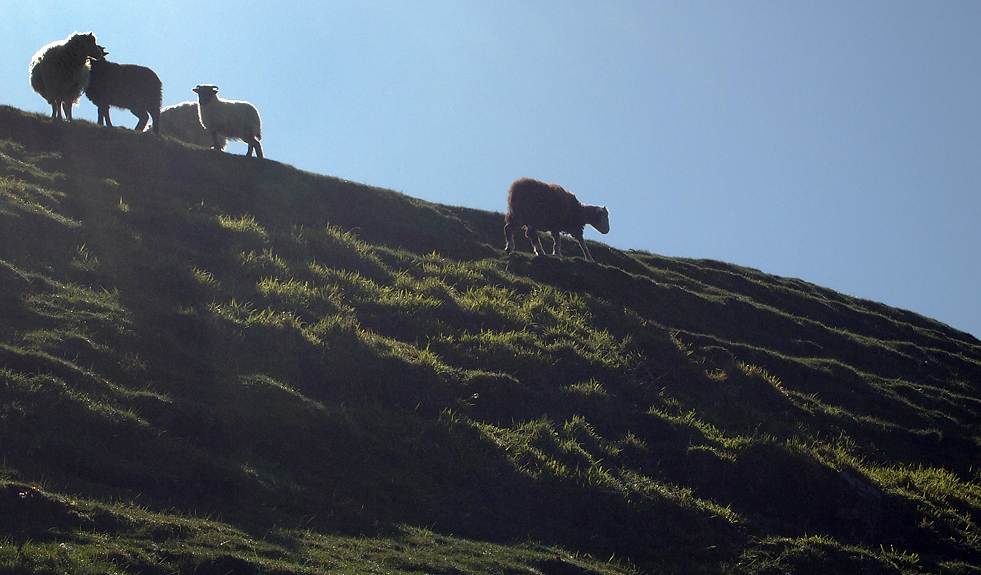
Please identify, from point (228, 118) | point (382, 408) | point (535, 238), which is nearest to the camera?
point (382, 408)

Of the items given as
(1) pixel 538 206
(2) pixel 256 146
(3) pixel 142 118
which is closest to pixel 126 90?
(3) pixel 142 118

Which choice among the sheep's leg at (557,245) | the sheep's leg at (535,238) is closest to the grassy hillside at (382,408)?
the sheep's leg at (535,238)

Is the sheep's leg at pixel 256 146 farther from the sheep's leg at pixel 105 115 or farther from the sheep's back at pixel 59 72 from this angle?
the sheep's back at pixel 59 72

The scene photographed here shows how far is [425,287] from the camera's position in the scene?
16984mm

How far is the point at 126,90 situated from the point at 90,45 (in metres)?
1.27

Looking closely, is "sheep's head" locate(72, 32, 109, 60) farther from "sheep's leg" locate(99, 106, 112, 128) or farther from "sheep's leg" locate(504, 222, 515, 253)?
"sheep's leg" locate(504, 222, 515, 253)

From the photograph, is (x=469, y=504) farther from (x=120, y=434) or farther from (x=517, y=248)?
(x=517, y=248)

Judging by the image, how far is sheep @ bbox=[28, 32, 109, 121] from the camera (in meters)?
20.2

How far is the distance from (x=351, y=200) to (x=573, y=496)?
12803mm

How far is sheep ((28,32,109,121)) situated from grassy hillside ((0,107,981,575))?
1037mm

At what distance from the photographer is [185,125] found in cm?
2461

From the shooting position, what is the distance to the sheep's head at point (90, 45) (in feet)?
67.4

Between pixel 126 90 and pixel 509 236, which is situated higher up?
pixel 126 90

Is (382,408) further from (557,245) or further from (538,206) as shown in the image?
(557,245)
